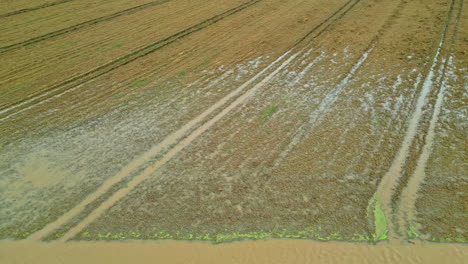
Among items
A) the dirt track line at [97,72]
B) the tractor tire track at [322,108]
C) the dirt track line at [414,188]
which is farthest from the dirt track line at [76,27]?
the dirt track line at [414,188]

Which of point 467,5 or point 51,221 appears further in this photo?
point 467,5

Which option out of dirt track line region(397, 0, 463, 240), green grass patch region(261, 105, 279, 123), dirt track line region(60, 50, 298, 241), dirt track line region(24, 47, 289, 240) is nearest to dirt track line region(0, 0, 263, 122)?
dirt track line region(24, 47, 289, 240)

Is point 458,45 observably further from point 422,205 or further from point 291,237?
point 291,237

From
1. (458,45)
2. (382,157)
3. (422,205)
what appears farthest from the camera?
(458,45)

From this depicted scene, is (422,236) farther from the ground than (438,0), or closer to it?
closer to it

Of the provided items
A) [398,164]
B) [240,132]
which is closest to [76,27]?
[240,132]

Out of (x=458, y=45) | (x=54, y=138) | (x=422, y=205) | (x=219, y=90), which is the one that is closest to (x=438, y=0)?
(x=458, y=45)

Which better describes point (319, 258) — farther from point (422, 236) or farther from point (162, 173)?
point (162, 173)

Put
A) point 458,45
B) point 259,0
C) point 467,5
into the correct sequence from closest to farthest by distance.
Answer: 1. point 458,45
2. point 467,5
3. point 259,0
